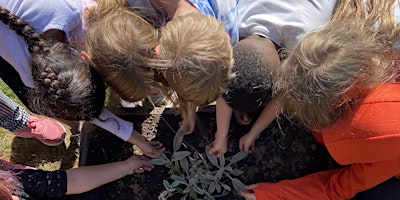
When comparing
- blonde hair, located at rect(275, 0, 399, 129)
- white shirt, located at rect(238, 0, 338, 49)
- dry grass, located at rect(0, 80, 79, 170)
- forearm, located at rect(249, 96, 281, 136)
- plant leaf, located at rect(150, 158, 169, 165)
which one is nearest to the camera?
blonde hair, located at rect(275, 0, 399, 129)

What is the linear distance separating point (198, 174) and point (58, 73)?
751mm

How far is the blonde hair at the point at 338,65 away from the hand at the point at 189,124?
530 millimetres

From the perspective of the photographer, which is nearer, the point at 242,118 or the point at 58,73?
the point at 58,73

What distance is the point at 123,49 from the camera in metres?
1.51

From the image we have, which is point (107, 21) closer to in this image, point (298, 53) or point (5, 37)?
point (5, 37)

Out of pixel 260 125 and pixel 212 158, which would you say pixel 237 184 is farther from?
pixel 260 125

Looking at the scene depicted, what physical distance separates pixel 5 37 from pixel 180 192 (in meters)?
0.92

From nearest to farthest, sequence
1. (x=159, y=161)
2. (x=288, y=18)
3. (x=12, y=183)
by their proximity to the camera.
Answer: (x=288, y=18), (x=12, y=183), (x=159, y=161)

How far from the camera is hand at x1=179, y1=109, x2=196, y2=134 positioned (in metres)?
2.01

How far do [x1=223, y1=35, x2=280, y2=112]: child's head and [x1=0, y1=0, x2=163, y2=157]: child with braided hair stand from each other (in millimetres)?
463

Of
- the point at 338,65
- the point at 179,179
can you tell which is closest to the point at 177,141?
the point at 179,179

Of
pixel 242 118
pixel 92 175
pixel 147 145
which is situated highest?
pixel 242 118

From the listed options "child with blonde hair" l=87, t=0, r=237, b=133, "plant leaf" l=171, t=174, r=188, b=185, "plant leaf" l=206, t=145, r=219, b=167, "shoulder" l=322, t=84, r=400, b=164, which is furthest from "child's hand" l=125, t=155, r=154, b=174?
"shoulder" l=322, t=84, r=400, b=164

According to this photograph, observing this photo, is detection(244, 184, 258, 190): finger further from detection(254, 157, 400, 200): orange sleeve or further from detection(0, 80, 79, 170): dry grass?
detection(0, 80, 79, 170): dry grass
